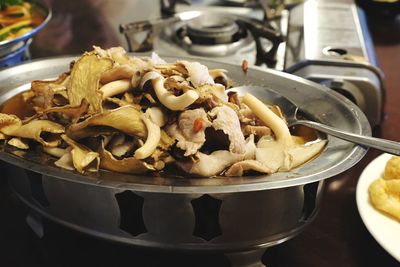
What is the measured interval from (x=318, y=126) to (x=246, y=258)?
1.02 ft

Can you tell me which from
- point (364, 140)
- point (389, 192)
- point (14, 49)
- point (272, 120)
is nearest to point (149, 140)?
point (272, 120)

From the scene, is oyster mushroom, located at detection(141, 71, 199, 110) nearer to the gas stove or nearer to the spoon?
the spoon

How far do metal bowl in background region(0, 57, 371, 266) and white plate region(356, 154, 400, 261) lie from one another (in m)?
0.12

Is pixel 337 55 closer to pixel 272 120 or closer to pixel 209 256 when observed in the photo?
pixel 272 120

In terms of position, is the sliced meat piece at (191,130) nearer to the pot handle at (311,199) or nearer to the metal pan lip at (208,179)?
the metal pan lip at (208,179)

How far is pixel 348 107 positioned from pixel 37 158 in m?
0.66

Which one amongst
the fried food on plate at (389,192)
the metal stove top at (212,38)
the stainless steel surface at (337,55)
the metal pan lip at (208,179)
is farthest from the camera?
the metal stove top at (212,38)

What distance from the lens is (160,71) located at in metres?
1.07

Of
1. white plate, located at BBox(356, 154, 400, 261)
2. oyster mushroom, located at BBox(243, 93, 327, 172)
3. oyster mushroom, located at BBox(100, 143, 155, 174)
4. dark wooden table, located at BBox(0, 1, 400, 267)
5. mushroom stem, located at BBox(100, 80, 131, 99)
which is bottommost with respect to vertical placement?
dark wooden table, located at BBox(0, 1, 400, 267)

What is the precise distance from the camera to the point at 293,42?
5.73 feet

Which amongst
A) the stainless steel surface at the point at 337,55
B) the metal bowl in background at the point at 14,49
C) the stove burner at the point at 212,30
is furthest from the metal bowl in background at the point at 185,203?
the stove burner at the point at 212,30

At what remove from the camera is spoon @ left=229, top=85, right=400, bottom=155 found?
3.08 ft

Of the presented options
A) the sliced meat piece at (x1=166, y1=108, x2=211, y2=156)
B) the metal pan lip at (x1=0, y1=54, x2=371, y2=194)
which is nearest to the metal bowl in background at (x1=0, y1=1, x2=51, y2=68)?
the metal pan lip at (x1=0, y1=54, x2=371, y2=194)

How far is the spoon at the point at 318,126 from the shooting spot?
0.94 metres
